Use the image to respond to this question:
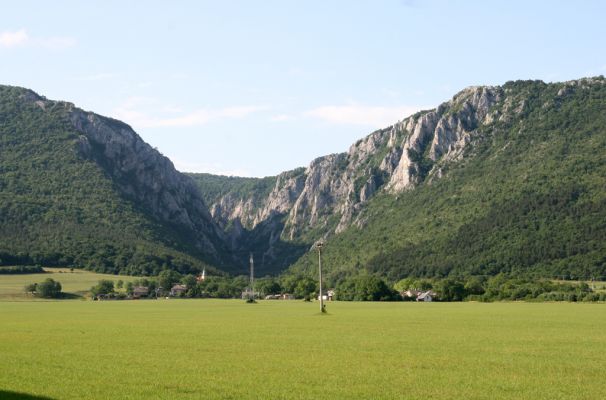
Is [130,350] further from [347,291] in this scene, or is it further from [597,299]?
[347,291]

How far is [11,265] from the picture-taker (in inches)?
7613

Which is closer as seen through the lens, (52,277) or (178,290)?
(52,277)

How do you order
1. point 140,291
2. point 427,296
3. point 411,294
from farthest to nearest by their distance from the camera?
point 140,291, point 411,294, point 427,296

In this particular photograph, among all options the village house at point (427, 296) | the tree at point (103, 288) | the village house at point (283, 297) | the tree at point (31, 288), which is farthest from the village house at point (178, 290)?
the village house at point (427, 296)

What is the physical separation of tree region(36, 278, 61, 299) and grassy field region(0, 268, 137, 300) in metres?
3.30

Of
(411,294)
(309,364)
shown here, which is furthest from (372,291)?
(309,364)

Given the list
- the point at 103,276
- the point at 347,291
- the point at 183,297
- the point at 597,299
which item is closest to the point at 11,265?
the point at 103,276

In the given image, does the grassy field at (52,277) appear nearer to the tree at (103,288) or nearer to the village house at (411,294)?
the tree at (103,288)

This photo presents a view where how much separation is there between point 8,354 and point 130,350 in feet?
19.2

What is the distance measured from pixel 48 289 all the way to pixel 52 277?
2466cm

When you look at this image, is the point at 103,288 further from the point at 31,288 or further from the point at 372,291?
the point at 372,291

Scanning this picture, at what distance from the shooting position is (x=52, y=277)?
185000 millimetres

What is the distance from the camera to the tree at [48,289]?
160 meters

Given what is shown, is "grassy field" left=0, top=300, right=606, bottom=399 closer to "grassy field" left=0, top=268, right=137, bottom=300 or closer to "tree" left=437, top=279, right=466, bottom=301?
"tree" left=437, top=279, right=466, bottom=301
